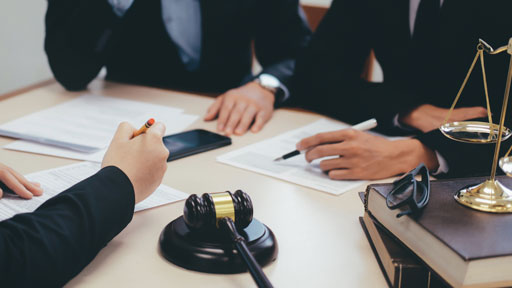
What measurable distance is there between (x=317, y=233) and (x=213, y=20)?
1.17 meters

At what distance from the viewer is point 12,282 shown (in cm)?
63

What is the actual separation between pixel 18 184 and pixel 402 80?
1081 mm

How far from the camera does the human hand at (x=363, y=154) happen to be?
1.06 m

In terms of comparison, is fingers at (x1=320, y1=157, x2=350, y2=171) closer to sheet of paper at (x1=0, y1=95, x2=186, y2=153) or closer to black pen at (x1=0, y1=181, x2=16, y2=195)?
sheet of paper at (x1=0, y1=95, x2=186, y2=153)

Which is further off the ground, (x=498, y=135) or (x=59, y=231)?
(x=498, y=135)

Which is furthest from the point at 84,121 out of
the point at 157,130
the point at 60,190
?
the point at 157,130

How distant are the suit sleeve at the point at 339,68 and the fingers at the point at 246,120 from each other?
224mm

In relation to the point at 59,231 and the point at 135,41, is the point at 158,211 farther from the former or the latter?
the point at 135,41

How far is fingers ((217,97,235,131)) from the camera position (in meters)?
1.34

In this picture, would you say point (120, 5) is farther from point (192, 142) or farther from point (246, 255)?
point (246, 255)

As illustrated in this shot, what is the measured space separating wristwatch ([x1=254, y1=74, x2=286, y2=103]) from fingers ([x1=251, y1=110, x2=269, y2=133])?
0.52 ft

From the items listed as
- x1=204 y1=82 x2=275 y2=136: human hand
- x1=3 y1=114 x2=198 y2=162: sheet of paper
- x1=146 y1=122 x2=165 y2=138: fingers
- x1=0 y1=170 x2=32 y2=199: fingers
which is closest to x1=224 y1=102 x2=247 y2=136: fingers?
x1=204 y1=82 x2=275 y2=136: human hand

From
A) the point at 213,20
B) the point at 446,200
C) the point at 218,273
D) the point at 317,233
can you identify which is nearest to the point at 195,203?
the point at 218,273

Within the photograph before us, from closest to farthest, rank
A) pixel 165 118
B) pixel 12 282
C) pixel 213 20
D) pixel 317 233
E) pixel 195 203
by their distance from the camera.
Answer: pixel 12 282
pixel 195 203
pixel 317 233
pixel 165 118
pixel 213 20
